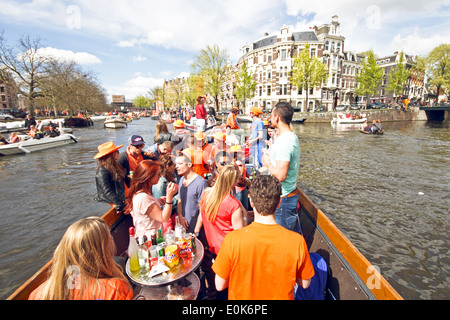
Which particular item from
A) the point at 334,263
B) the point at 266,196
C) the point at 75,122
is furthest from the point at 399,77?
the point at 75,122

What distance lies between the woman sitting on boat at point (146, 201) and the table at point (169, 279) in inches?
21.1

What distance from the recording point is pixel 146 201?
8.61 feet

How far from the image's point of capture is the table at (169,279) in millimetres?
2039

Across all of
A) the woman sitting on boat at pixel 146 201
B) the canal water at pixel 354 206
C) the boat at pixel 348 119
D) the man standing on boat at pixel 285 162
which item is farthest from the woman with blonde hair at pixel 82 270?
the boat at pixel 348 119

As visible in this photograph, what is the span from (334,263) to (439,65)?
60175 millimetres

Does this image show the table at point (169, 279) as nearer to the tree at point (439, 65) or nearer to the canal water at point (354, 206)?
the canal water at point (354, 206)

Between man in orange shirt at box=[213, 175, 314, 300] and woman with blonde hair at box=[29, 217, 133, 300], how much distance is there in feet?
2.62

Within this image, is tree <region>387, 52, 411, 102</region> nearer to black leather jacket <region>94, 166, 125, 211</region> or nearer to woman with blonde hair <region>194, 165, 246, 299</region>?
woman with blonde hair <region>194, 165, 246, 299</region>

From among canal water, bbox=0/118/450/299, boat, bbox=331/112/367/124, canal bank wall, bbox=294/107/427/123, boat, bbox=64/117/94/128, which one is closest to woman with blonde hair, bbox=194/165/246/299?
canal water, bbox=0/118/450/299

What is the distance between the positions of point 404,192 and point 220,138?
737 cm

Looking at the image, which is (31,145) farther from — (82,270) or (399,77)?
(399,77)
